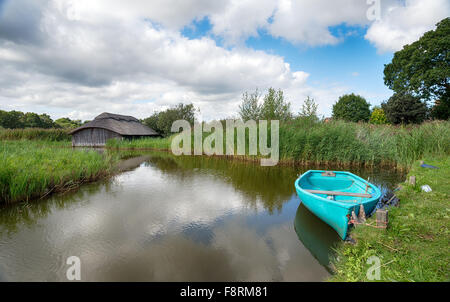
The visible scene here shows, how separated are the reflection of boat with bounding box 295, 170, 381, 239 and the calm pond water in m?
0.52

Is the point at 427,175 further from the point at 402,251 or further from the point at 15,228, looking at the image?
the point at 15,228

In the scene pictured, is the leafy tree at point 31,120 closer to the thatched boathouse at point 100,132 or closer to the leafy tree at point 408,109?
the thatched boathouse at point 100,132

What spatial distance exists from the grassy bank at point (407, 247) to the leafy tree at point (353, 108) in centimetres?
3808

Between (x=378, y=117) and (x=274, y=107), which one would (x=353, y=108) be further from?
(x=274, y=107)

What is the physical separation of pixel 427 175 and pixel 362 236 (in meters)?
5.20

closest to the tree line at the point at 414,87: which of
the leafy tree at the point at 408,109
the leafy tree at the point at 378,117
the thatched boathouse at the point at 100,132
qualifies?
the leafy tree at the point at 408,109

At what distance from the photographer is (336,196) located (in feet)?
17.7

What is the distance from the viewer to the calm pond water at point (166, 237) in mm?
3176

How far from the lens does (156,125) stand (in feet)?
112

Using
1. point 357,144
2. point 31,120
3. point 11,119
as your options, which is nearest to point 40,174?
point 357,144

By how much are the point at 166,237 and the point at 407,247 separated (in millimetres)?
3913

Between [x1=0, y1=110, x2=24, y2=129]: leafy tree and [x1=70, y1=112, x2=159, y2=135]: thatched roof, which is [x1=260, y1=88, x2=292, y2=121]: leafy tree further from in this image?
[x1=0, y1=110, x2=24, y2=129]: leafy tree

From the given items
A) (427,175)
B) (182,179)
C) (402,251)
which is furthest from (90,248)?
(427,175)
